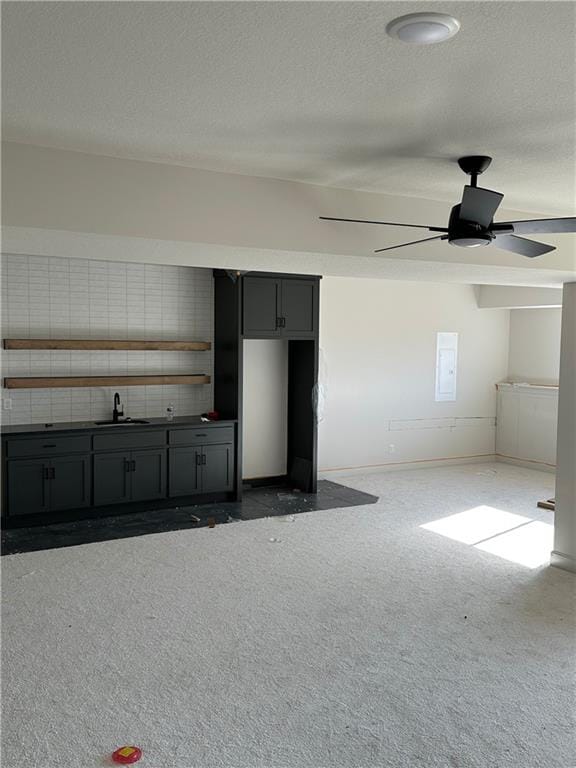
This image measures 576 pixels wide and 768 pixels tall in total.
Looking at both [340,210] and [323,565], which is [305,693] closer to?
[323,565]

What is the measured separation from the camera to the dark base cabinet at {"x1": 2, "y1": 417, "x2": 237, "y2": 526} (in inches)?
225

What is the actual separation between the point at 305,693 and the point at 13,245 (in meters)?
2.80

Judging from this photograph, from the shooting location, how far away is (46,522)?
19.4 ft

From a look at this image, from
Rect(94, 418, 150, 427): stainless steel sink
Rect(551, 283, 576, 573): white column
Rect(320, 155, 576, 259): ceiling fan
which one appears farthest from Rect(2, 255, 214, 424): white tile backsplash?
Rect(320, 155, 576, 259): ceiling fan

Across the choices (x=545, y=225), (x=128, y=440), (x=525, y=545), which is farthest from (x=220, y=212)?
(x=525, y=545)

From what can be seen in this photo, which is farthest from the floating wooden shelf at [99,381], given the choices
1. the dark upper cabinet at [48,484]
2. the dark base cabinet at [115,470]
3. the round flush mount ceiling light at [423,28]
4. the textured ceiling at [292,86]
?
the round flush mount ceiling light at [423,28]

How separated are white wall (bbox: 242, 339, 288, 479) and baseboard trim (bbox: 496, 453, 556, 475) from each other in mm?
3357

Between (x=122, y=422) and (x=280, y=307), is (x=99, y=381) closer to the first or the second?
(x=122, y=422)

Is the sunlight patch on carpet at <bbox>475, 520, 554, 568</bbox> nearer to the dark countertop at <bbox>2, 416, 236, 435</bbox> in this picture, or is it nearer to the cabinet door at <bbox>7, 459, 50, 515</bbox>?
the dark countertop at <bbox>2, 416, 236, 435</bbox>

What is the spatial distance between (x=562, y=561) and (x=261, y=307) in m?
3.61

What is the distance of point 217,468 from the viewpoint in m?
6.68

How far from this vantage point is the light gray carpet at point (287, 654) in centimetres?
278

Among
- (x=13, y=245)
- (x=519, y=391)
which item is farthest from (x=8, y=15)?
(x=519, y=391)

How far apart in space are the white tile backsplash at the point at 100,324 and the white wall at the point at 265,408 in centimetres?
49
